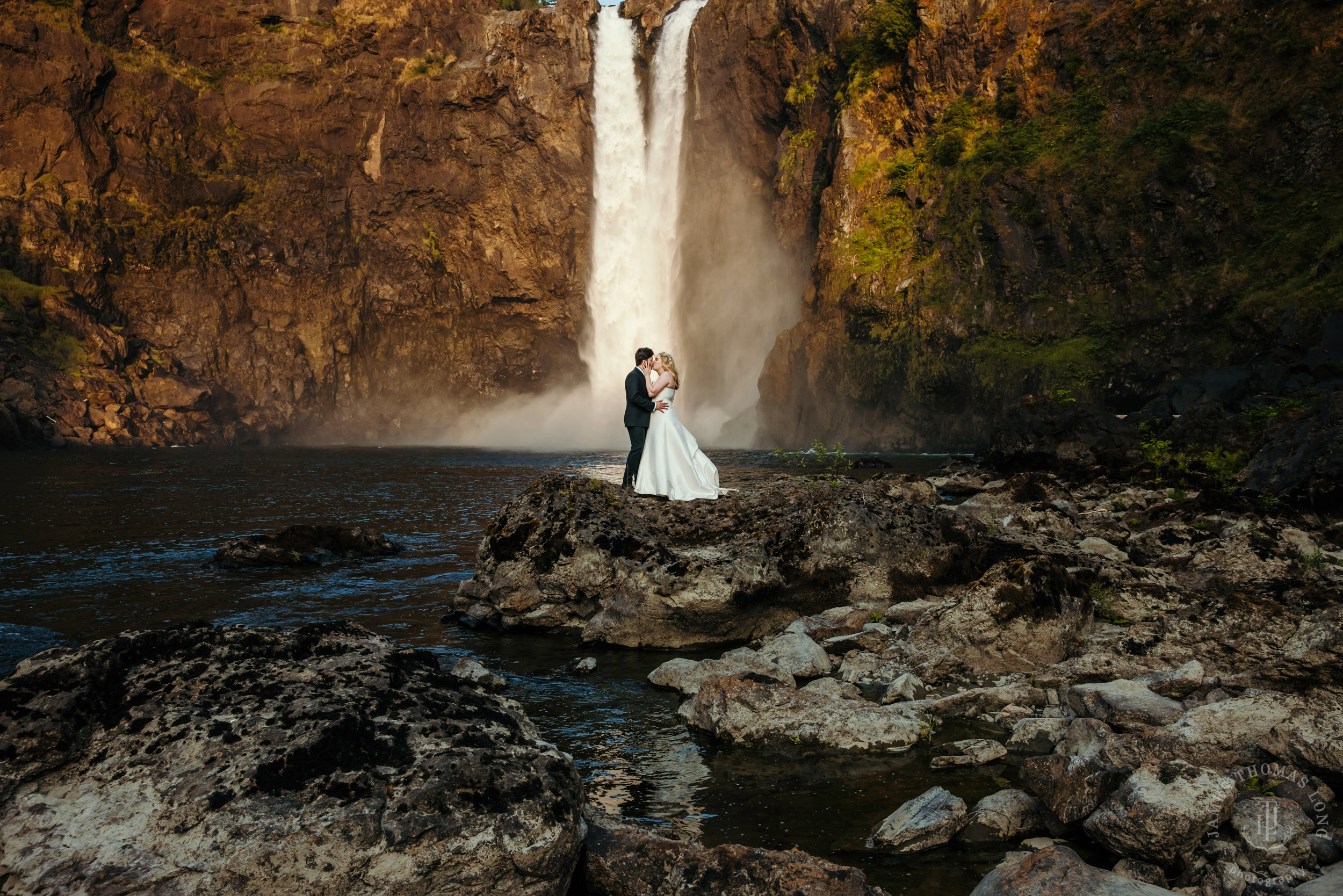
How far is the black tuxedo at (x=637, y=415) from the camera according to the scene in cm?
1389

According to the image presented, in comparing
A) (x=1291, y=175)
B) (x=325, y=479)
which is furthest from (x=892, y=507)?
(x=1291, y=175)

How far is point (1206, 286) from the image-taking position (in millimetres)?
34844

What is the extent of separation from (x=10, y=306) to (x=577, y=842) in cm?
7329

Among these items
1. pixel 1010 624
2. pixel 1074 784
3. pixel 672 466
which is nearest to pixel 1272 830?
pixel 1074 784

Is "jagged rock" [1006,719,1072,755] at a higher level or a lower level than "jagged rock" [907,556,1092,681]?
lower

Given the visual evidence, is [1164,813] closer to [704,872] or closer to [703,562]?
[704,872]

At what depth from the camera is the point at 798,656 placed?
7574mm

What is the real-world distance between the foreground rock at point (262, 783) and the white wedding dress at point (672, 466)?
9.73m

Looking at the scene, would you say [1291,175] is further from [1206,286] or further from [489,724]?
[489,724]

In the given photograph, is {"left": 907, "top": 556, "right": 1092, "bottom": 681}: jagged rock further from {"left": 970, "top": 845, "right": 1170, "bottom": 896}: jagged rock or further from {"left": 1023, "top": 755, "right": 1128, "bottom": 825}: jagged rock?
{"left": 970, "top": 845, "right": 1170, "bottom": 896}: jagged rock

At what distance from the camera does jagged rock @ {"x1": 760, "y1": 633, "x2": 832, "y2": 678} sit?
740cm

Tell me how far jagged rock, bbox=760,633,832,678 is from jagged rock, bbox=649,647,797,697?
85 millimetres

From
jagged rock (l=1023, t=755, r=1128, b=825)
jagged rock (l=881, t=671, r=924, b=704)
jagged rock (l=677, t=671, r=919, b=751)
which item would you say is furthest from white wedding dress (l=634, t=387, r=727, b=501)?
jagged rock (l=1023, t=755, r=1128, b=825)

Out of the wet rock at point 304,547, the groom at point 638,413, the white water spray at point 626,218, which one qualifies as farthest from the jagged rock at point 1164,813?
the white water spray at point 626,218
